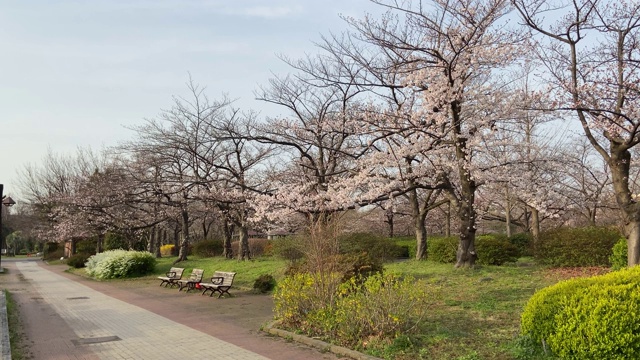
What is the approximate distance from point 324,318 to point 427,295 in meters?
1.69

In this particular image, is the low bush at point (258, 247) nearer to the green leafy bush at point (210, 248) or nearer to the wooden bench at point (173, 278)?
the green leafy bush at point (210, 248)

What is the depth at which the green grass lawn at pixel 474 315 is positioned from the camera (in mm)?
6031

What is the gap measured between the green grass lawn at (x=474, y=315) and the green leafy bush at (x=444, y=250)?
1555mm

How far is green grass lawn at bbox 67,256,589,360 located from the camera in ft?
19.8

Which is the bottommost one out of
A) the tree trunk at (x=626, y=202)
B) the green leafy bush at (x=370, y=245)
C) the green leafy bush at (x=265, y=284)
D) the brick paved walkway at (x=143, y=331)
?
the brick paved walkway at (x=143, y=331)

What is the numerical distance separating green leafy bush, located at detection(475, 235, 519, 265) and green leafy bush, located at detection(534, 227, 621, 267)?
63.0 inches

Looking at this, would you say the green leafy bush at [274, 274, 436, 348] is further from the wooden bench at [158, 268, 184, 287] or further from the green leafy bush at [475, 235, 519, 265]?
the wooden bench at [158, 268, 184, 287]

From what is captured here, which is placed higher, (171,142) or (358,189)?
(171,142)

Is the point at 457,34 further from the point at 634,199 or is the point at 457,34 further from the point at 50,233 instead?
the point at 50,233

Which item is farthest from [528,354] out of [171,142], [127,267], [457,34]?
[127,267]

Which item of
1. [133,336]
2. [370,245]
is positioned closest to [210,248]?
[370,245]

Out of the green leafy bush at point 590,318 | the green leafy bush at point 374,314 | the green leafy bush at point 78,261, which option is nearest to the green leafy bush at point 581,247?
the green leafy bush at point 374,314

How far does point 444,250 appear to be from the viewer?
669 inches

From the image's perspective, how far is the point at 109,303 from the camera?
13227mm
